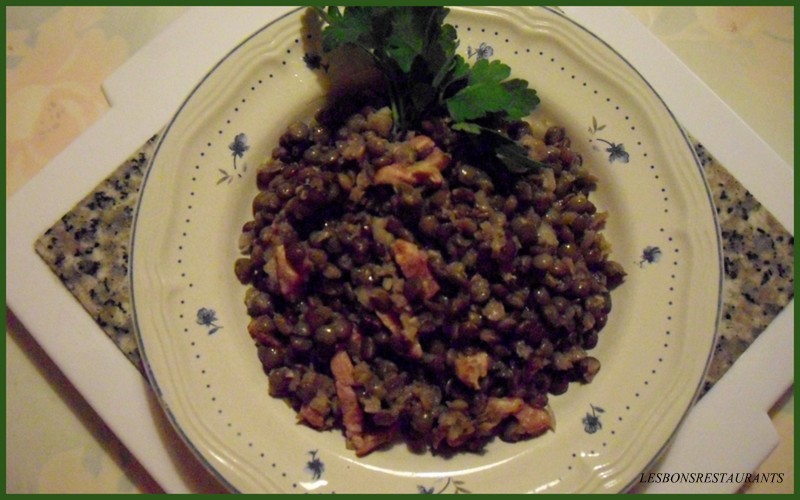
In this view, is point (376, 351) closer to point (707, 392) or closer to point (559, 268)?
point (559, 268)

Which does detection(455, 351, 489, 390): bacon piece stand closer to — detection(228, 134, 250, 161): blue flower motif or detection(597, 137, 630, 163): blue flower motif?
detection(597, 137, 630, 163): blue flower motif

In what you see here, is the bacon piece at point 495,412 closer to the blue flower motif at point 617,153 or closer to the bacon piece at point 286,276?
the bacon piece at point 286,276

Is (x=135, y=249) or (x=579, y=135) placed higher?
(x=579, y=135)

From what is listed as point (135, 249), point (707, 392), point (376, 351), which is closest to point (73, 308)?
point (135, 249)

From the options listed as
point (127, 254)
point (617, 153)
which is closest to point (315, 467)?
point (127, 254)

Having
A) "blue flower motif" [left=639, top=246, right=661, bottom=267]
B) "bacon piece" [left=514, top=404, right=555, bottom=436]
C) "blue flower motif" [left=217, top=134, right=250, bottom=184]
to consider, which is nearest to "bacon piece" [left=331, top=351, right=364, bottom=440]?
"bacon piece" [left=514, top=404, right=555, bottom=436]

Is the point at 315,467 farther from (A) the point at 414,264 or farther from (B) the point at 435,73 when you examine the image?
(B) the point at 435,73
